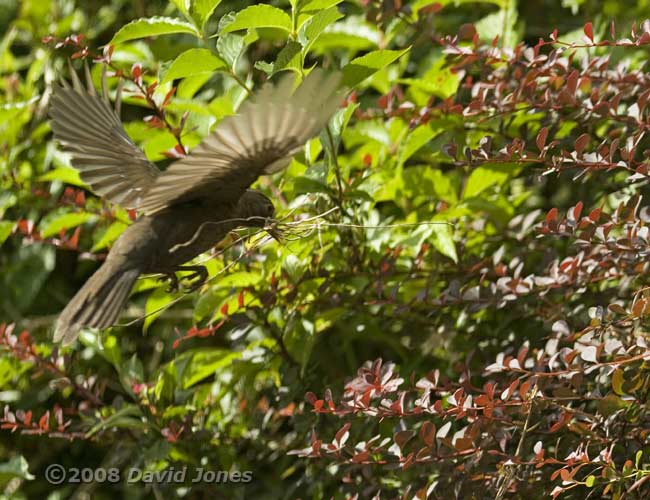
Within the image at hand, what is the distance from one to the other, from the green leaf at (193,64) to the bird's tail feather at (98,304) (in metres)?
0.43

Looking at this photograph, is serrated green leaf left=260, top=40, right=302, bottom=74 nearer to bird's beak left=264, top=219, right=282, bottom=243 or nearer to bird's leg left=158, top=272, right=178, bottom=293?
bird's beak left=264, top=219, right=282, bottom=243

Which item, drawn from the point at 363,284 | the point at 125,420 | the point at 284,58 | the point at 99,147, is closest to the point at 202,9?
the point at 284,58

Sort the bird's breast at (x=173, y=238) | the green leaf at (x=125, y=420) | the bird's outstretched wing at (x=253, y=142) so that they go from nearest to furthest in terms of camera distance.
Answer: the bird's outstretched wing at (x=253, y=142) < the bird's breast at (x=173, y=238) < the green leaf at (x=125, y=420)

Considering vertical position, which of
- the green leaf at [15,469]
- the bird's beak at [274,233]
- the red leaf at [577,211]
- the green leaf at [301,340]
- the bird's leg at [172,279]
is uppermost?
the bird's beak at [274,233]

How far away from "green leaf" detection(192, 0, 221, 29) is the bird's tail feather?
1.86 feet

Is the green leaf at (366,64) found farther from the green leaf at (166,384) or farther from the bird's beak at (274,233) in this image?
the green leaf at (166,384)

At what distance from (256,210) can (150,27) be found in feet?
1.57

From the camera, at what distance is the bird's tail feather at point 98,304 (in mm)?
1628

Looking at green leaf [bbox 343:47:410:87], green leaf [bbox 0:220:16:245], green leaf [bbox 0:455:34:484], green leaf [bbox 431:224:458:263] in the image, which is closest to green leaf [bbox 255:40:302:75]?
green leaf [bbox 343:47:410:87]

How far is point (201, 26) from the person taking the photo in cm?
196

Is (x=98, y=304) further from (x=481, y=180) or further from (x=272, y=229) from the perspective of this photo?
(x=481, y=180)

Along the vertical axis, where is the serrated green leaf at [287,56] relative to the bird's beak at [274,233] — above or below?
above

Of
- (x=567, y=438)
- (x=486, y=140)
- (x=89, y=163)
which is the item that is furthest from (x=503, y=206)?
(x=89, y=163)

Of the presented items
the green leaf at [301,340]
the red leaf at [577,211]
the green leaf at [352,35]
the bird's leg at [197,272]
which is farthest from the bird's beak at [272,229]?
the green leaf at [352,35]
